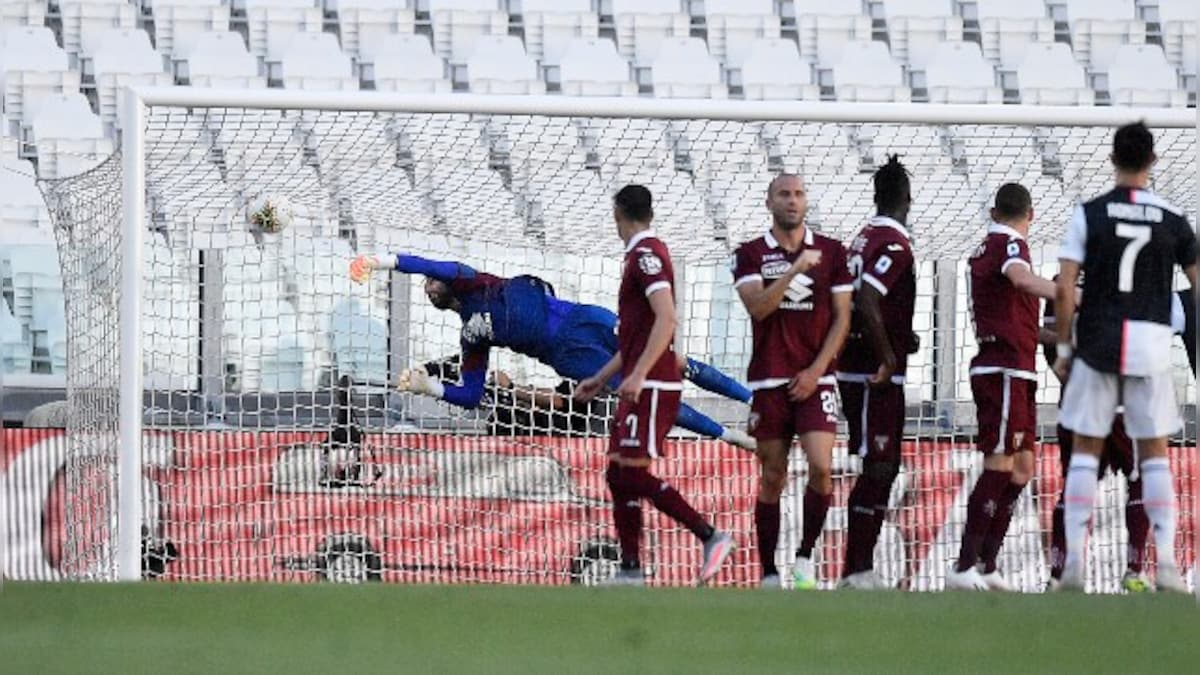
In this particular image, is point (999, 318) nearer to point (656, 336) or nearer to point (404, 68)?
point (656, 336)

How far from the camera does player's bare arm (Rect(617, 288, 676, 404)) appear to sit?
743cm

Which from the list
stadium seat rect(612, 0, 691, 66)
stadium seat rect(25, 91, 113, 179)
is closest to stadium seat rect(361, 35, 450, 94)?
stadium seat rect(612, 0, 691, 66)

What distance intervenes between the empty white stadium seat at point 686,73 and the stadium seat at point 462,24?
119cm

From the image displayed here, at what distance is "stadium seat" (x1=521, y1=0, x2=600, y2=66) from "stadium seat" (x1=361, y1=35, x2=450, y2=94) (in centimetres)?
75

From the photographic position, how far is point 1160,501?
22.4 feet

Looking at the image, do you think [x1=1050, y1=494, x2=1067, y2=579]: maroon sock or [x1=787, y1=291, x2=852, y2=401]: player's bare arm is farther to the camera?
[x1=1050, y1=494, x2=1067, y2=579]: maroon sock

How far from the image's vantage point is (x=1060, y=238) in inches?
Result: 421

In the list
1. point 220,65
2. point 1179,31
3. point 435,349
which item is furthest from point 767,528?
point 1179,31

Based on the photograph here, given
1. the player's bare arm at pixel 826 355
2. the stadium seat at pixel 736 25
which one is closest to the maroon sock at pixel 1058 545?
the player's bare arm at pixel 826 355

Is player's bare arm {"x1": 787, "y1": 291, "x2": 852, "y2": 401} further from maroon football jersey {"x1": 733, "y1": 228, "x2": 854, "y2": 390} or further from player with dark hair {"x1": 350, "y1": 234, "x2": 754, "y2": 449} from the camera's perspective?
player with dark hair {"x1": 350, "y1": 234, "x2": 754, "y2": 449}

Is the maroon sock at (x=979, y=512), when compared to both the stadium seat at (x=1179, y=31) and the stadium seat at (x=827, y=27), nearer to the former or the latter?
the stadium seat at (x=827, y=27)

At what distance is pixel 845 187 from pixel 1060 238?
39.9 inches

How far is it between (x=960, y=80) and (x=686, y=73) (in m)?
2.02

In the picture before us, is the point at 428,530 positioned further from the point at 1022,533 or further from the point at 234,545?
the point at 1022,533
